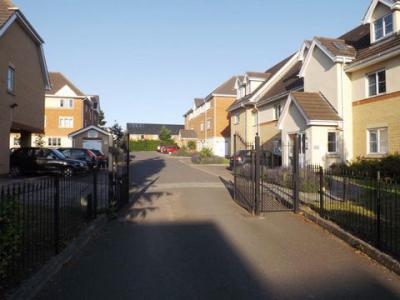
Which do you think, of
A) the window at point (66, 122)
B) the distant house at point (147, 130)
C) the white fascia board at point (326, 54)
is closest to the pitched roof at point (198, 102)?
the window at point (66, 122)

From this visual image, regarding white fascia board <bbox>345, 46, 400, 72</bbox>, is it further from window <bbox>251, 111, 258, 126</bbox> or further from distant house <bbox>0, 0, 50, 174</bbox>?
distant house <bbox>0, 0, 50, 174</bbox>

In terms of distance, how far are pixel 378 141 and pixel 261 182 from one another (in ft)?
30.4

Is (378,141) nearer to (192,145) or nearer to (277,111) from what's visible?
(277,111)

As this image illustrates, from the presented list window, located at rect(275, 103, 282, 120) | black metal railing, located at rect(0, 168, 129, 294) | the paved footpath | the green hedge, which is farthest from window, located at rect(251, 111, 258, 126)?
the green hedge

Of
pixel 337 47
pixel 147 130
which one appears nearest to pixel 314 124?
pixel 337 47

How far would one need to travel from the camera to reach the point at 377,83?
700 inches

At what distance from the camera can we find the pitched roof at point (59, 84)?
159 ft

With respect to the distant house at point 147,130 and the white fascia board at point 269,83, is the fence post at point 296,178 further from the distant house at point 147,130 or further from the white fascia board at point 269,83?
the distant house at point 147,130

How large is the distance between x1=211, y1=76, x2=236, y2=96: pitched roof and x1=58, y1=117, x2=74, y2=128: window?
62.6 feet

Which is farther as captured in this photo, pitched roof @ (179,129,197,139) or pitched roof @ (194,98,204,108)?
pitched roof @ (179,129,197,139)

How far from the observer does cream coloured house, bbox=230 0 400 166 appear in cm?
1691

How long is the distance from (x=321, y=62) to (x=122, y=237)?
17.2m

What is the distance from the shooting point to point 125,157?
12578 mm

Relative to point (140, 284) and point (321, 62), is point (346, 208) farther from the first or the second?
point (321, 62)
